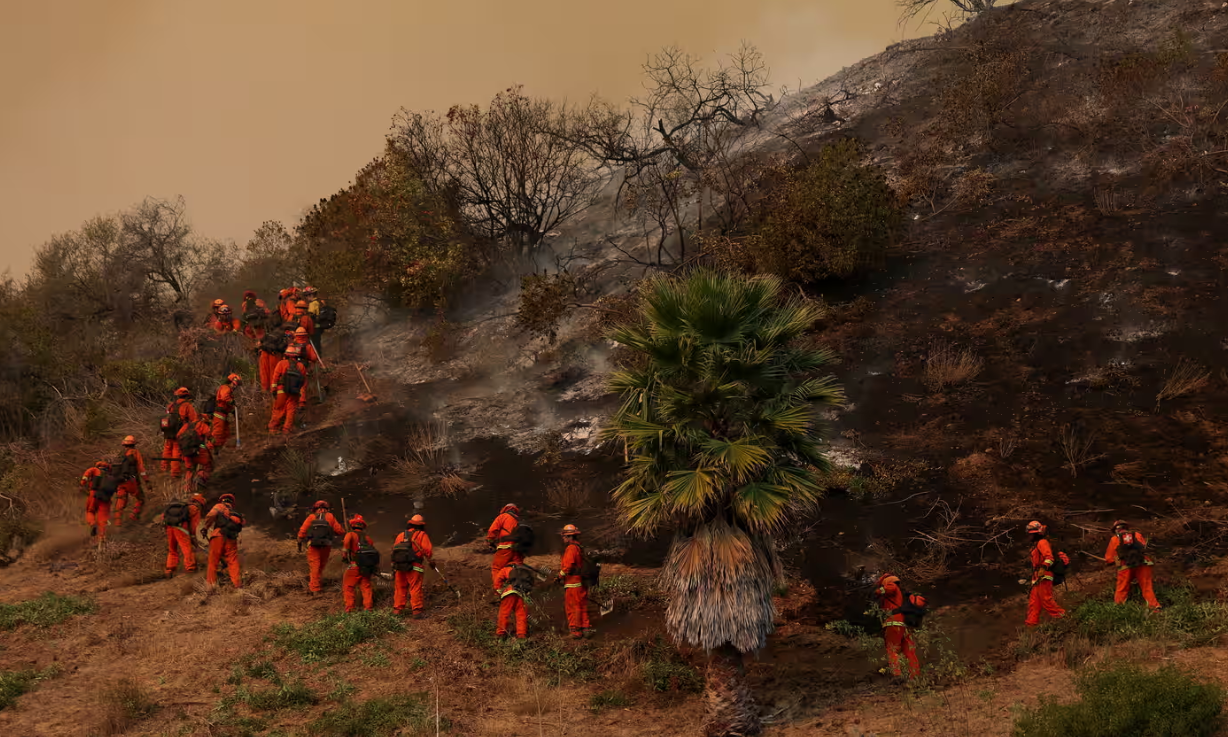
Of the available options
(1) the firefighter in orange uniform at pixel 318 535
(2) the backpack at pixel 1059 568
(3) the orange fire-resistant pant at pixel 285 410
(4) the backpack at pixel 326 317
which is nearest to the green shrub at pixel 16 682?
(1) the firefighter in orange uniform at pixel 318 535

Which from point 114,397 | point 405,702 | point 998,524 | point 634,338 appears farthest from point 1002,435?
point 114,397

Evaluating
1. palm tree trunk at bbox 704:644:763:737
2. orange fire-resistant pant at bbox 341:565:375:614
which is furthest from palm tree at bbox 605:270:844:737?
orange fire-resistant pant at bbox 341:565:375:614

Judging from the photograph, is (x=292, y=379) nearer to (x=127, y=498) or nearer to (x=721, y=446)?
(x=127, y=498)

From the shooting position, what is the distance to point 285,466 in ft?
70.9

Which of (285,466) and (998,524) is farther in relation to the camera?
(285,466)

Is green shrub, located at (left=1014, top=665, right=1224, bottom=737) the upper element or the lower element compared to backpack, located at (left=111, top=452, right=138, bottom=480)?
lower

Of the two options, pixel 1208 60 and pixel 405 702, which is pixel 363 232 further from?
pixel 1208 60

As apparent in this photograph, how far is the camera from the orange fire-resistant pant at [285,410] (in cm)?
2227

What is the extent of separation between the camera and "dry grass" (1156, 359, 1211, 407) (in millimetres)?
17984

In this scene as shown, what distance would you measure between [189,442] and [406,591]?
7559 mm

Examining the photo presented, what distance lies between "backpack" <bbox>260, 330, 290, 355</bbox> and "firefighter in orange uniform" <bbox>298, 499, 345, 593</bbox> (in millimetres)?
7848

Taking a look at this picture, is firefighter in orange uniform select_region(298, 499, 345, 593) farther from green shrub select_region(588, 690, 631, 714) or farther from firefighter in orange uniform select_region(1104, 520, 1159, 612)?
firefighter in orange uniform select_region(1104, 520, 1159, 612)

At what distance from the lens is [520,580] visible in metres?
13.7

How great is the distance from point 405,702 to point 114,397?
55.1 ft
